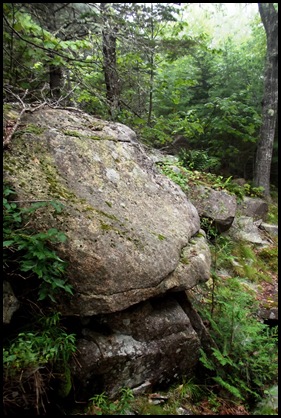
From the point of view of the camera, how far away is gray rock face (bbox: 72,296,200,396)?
2967 mm

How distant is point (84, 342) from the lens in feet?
9.79

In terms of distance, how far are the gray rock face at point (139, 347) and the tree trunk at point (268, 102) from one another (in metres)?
7.56

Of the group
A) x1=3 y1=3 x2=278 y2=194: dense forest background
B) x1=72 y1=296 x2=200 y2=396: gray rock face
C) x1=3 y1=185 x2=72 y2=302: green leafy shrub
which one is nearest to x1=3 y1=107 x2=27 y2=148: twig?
x1=3 y1=3 x2=278 y2=194: dense forest background

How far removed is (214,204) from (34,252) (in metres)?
5.06

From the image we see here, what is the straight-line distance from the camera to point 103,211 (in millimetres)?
3514

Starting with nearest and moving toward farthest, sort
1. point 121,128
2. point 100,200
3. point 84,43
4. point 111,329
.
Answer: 1. point 111,329
2. point 100,200
3. point 84,43
4. point 121,128

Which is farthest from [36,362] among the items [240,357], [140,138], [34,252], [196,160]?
[196,160]

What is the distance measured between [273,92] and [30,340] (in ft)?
34.1

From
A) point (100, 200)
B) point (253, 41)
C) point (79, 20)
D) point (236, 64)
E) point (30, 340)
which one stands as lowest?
point (30, 340)

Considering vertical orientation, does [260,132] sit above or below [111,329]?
above

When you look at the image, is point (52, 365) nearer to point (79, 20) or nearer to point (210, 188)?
point (210, 188)

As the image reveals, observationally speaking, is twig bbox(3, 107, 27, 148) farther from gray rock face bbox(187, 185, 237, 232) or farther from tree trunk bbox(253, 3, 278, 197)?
tree trunk bbox(253, 3, 278, 197)

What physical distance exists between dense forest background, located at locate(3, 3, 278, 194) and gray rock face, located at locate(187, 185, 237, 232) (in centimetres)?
140

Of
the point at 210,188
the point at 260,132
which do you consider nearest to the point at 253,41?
the point at 260,132
